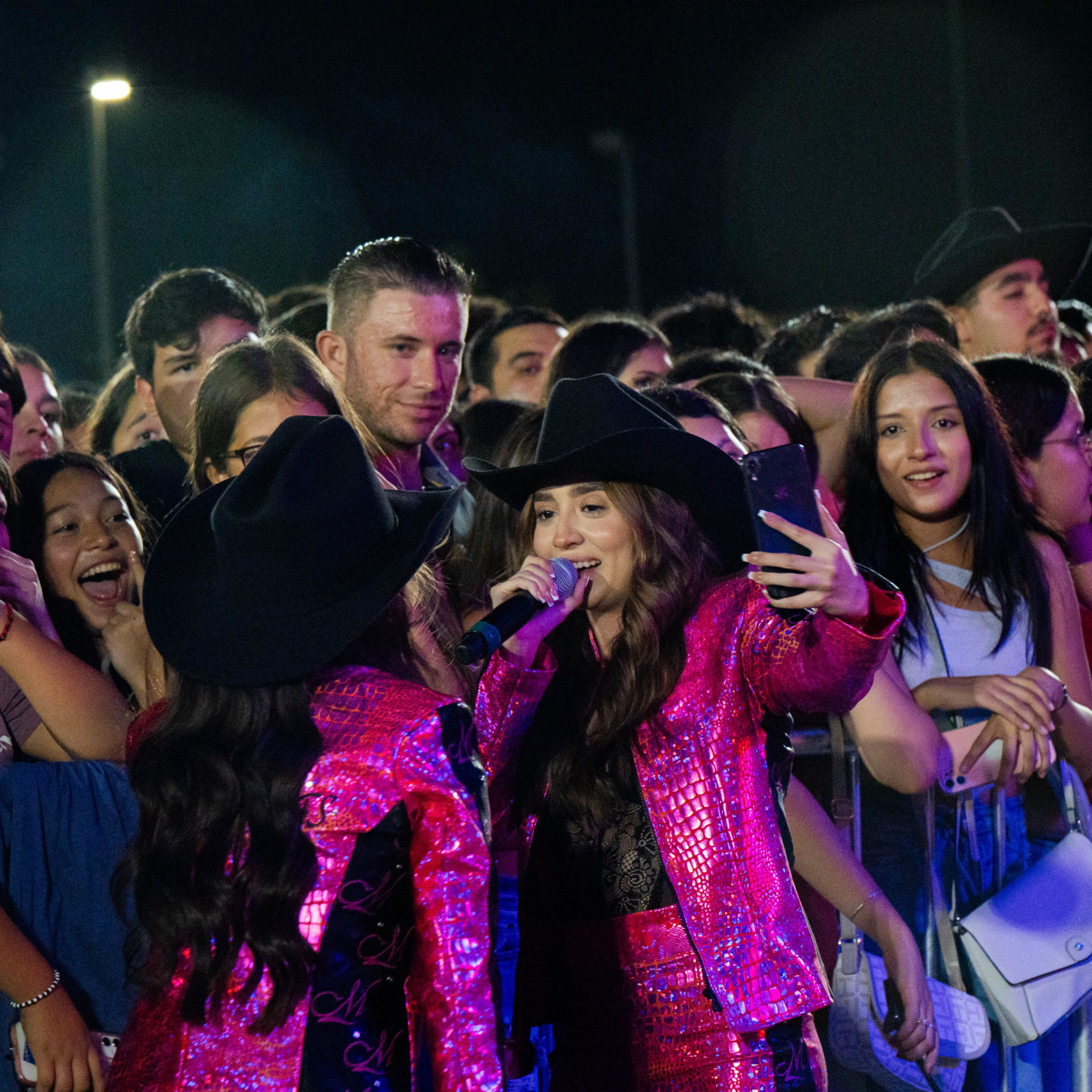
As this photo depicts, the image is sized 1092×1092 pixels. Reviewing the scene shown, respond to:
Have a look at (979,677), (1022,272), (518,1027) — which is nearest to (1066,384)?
(979,677)

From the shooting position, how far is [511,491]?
2438 mm

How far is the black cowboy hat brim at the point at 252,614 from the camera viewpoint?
5.52 ft

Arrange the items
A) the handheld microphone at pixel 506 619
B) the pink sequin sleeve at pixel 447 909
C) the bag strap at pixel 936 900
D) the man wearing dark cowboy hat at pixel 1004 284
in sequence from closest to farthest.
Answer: the pink sequin sleeve at pixel 447 909 → the handheld microphone at pixel 506 619 → the bag strap at pixel 936 900 → the man wearing dark cowboy hat at pixel 1004 284

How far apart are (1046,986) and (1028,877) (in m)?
0.22

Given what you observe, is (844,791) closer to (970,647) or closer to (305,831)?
(970,647)

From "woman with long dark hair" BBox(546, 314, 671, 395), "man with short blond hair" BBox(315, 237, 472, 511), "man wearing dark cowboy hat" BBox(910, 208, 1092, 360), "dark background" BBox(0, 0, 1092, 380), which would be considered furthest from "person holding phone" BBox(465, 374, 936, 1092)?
"dark background" BBox(0, 0, 1092, 380)

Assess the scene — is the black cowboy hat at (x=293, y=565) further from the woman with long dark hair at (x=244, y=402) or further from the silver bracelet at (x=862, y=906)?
the silver bracelet at (x=862, y=906)

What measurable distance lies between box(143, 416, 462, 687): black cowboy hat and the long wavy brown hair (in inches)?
22.0

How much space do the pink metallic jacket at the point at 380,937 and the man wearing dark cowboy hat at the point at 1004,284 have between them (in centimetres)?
422

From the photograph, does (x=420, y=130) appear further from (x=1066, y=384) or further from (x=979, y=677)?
(x=979, y=677)

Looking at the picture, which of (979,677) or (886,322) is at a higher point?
(886,322)

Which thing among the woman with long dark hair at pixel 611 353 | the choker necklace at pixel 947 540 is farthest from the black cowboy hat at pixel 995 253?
the choker necklace at pixel 947 540

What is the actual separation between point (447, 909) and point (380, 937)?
110 mm

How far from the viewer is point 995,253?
5.36 metres
